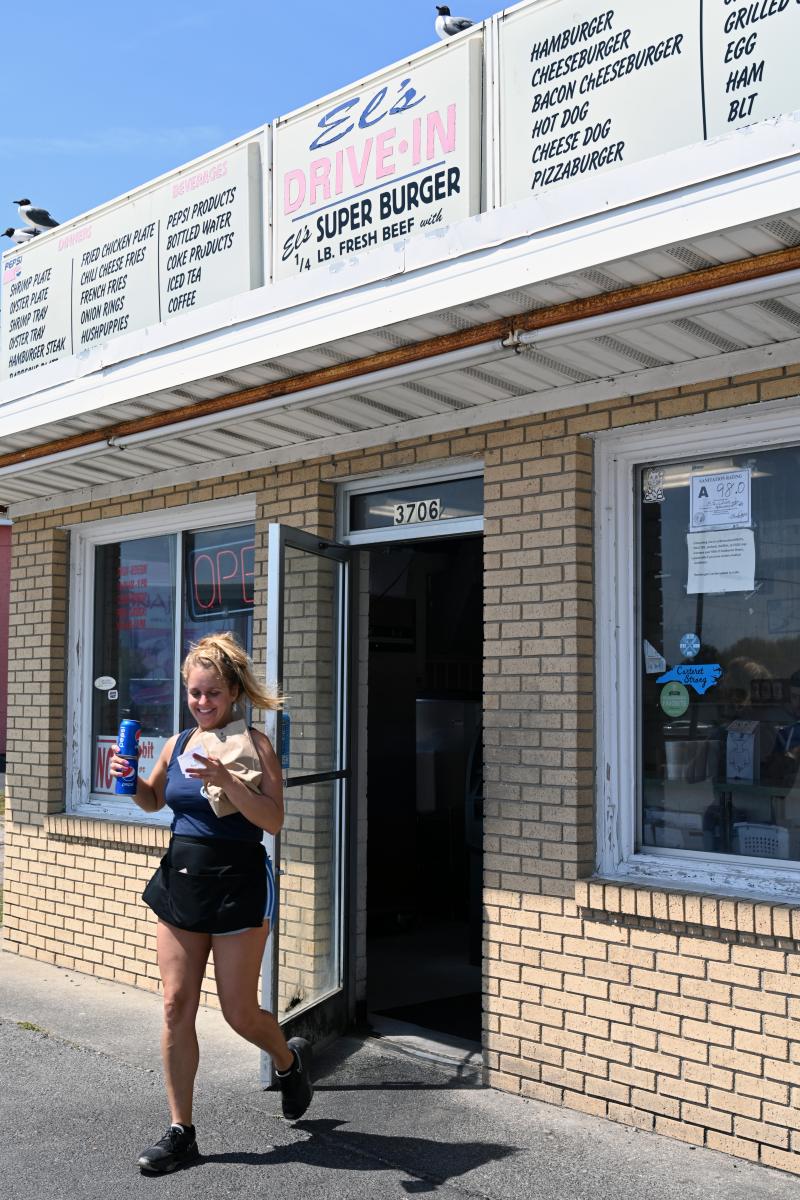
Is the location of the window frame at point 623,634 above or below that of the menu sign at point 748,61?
below

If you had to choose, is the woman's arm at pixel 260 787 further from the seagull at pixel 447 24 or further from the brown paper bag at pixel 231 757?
the seagull at pixel 447 24

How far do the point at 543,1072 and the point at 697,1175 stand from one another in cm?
89

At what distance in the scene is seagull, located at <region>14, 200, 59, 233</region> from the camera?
7352 millimetres

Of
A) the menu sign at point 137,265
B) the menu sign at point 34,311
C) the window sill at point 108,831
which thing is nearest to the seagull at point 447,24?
the menu sign at point 137,265

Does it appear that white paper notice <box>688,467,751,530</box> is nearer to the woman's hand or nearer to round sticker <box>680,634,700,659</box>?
round sticker <box>680,634,700,659</box>

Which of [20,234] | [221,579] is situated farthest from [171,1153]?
[20,234]

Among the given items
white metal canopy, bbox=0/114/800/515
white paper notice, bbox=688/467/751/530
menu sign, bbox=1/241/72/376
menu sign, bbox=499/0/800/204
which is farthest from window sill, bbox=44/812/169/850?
menu sign, bbox=499/0/800/204

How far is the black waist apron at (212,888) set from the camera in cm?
432

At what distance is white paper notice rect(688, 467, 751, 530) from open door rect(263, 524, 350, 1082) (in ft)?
5.80

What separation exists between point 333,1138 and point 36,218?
5.38 metres

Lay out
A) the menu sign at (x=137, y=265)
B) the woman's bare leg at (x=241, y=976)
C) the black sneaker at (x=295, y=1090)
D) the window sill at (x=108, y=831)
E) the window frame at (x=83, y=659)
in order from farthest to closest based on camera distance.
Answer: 1. the window frame at (x=83, y=659)
2. the window sill at (x=108, y=831)
3. the menu sign at (x=137, y=265)
4. the black sneaker at (x=295, y=1090)
5. the woman's bare leg at (x=241, y=976)

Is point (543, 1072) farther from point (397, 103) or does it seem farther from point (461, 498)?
point (397, 103)

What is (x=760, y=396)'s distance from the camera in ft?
15.1

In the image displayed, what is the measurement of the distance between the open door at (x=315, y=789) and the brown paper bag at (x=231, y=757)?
1201 millimetres
